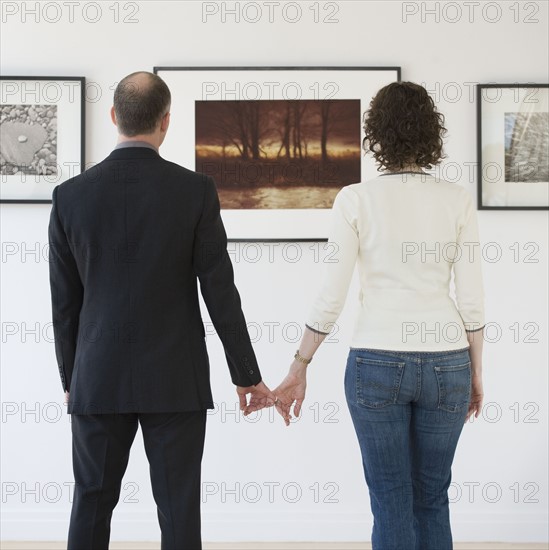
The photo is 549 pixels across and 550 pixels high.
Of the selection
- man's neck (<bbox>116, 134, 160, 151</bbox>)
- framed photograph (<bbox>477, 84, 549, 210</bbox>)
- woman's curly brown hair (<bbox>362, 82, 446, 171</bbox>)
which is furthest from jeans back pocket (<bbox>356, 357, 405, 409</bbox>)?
framed photograph (<bbox>477, 84, 549, 210</bbox>)

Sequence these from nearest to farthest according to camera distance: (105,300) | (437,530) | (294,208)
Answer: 1. (105,300)
2. (437,530)
3. (294,208)

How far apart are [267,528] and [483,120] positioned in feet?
5.96

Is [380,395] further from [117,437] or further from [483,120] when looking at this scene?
[483,120]

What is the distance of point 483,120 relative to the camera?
2.90m

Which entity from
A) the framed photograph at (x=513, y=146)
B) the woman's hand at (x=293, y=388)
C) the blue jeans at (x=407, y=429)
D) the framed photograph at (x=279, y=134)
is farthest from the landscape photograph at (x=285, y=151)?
the blue jeans at (x=407, y=429)

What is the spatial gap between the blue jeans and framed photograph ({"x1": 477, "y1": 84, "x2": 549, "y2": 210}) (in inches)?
50.1

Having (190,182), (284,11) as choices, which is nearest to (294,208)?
(284,11)

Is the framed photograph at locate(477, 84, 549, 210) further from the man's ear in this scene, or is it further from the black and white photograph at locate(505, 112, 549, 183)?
the man's ear

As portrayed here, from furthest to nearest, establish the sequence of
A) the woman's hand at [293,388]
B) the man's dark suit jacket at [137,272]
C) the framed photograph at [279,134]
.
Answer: the framed photograph at [279,134] → the woman's hand at [293,388] → the man's dark suit jacket at [137,272]

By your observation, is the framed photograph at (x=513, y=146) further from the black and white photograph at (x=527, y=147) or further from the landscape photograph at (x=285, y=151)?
the landscape photograph at (x=285, y=151)

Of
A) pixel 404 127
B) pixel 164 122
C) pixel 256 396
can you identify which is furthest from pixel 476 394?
pixel 164 122

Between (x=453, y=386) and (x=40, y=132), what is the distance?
1.94m

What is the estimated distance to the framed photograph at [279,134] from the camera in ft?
9.47

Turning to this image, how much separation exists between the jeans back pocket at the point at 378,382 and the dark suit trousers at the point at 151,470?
39 centimetres
